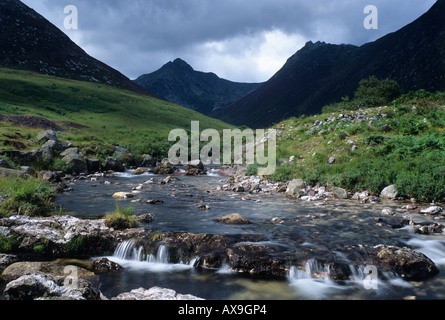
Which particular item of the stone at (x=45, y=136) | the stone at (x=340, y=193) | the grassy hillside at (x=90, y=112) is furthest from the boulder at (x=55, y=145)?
the stone at (x=340, y=193)

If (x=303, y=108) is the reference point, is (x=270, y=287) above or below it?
below

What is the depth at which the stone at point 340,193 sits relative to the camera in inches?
476

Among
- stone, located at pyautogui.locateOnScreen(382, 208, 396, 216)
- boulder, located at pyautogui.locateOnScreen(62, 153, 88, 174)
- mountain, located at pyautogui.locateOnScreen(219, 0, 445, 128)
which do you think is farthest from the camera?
mountain, located at pyautogui.locateOnScreen(219, 0, 445, 128)

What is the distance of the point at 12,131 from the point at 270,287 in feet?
83.4

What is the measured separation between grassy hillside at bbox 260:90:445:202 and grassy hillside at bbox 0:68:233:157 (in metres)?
17.9

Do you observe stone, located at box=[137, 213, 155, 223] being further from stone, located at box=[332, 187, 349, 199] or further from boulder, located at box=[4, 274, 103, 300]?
stone, located at box=[332, 187, 349, 199]

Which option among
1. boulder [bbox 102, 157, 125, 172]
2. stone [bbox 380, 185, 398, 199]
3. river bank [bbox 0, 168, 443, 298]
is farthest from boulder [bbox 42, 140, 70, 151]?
stone [bbox 380, 185, 398, 199]

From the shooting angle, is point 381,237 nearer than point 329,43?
Yes

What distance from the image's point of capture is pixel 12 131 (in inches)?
868

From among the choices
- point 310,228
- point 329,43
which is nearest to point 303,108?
point 329,43

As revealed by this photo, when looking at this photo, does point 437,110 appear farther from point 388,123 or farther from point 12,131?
point 12,131

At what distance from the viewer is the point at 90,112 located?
165 ft

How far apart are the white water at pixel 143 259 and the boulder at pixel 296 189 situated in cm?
776

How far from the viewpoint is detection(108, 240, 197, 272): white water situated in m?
6.18
